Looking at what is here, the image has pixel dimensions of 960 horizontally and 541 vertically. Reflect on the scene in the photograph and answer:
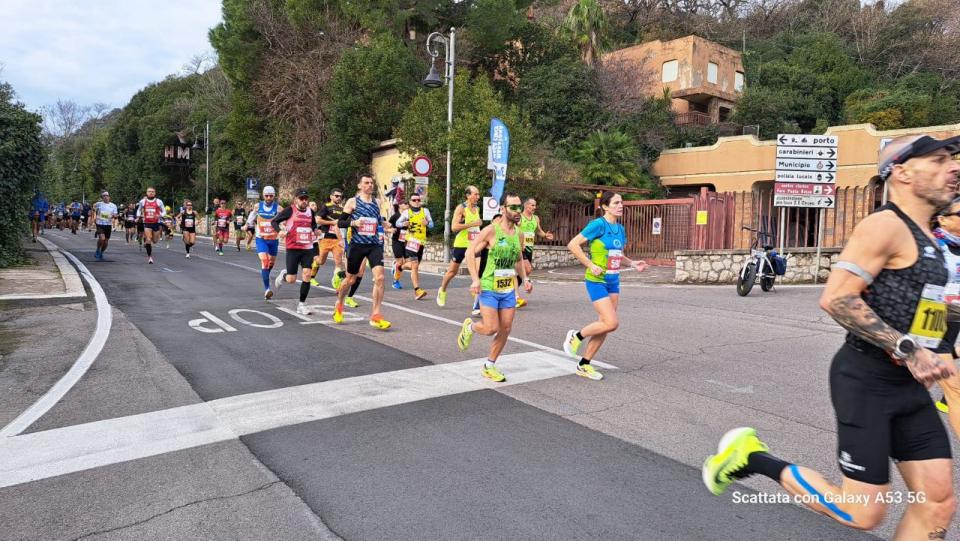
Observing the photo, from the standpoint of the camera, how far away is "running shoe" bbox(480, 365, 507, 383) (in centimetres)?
636

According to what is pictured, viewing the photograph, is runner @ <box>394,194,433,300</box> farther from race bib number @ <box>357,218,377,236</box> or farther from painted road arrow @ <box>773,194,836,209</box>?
painted road arrow @ <box>773,194,836,209</box>

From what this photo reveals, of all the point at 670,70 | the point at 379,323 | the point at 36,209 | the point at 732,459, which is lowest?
the point at 379,323

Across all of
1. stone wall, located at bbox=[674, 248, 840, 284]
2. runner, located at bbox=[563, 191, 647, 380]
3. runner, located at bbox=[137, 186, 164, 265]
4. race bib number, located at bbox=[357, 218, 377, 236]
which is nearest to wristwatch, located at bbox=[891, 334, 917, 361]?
runner, located at bbox=[563, 191, 647, 380]

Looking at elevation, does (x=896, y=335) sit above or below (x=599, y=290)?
above

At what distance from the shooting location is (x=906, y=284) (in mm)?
2641

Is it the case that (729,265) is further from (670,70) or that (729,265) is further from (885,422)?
(670,70)

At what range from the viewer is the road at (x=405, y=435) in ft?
11.6

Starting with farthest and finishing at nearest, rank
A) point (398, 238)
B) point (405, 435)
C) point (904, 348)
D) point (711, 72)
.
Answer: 1. point (711, 72)
2. point (398, 238)
3. point (405, 435)
4. point (904, 348)

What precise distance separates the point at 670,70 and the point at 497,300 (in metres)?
36.2

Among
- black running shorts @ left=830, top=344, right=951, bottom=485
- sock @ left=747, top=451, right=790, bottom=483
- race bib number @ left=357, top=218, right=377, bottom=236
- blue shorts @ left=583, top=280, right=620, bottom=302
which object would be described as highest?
race bib number @ left=357, top=218, right=377, bottom=236

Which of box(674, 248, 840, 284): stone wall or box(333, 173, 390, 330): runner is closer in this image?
box(333, 173, 390, 330): runner

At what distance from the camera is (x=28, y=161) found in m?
15.7

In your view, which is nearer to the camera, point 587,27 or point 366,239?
point 366,239

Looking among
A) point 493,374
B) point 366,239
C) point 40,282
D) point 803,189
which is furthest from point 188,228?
point 493,374
